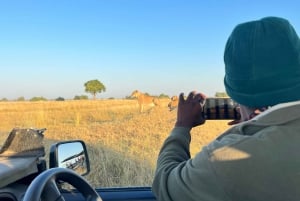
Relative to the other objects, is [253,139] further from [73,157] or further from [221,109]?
[73,157]

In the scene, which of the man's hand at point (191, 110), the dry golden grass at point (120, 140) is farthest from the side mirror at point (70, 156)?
the man's hand at point (191, 110)

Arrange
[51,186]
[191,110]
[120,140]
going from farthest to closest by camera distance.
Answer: [120,140], [191,110], [51,186]

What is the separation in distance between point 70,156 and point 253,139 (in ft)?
3.73

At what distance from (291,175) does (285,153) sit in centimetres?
5

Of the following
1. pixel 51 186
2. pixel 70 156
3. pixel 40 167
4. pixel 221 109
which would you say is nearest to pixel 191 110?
pixel 221 109

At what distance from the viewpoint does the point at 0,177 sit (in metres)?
1.80

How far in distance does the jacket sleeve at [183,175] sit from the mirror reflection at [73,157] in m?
0.75

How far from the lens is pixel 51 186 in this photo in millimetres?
1418

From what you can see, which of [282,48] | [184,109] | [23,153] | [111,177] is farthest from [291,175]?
[111,177]

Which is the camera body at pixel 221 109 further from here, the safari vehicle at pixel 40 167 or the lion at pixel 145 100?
the lion at pixel 145 100

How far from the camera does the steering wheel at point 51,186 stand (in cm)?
131

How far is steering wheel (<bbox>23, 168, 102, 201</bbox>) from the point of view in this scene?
51.4 inches

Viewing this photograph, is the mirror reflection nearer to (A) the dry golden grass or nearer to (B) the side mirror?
(B) the side mirror

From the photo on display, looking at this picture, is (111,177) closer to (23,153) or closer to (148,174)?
(148,174)
